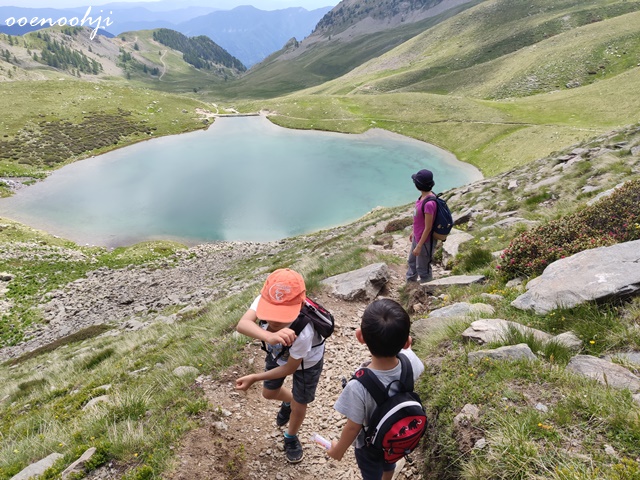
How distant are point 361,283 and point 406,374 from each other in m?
7.60

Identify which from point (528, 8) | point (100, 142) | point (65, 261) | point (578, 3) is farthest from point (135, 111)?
point (578, 3)

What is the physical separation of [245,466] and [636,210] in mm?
10563

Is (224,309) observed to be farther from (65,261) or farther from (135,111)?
(135,111)

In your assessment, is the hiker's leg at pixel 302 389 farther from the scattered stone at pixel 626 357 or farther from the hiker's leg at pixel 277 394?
the scattered stone at pixel 626 357

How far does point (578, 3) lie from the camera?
146 m

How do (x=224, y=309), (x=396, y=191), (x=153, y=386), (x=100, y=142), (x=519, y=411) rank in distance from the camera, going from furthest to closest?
1. (x=100, y=142)
2. (x=396, y=191)
3. (x=224, y=309)
4. (x=153, y=386)
5. (x=519, y=411)

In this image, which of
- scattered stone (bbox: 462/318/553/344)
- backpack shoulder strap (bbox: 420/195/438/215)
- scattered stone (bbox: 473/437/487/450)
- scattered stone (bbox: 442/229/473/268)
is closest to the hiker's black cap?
backpack shoulder strap (bbox: 420/195/438/215)

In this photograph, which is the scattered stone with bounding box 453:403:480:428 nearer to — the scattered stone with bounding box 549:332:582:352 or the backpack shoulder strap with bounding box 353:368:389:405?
the backpack shoulder strap with bounding box 353:368:389:405

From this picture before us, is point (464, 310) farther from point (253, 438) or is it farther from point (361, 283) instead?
point (253, 438)

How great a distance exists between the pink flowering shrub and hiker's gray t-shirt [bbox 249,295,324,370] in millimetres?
6179

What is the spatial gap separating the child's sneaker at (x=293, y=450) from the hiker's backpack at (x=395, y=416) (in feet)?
8.26

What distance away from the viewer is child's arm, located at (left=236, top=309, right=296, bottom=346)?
4613mm

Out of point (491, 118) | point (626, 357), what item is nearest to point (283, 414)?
point (626, 357)

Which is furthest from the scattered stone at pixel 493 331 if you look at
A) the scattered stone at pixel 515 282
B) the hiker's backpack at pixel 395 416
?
the hiker's backpack at pixel 395 416
